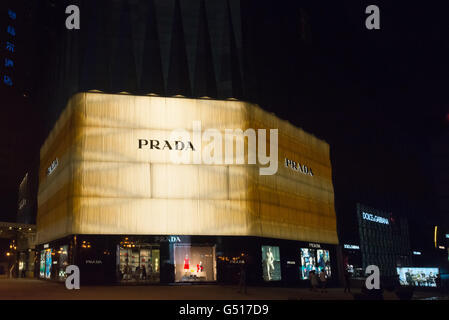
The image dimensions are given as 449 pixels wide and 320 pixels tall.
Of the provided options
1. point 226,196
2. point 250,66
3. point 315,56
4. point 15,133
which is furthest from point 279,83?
point 15,133

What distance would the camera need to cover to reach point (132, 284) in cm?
3212

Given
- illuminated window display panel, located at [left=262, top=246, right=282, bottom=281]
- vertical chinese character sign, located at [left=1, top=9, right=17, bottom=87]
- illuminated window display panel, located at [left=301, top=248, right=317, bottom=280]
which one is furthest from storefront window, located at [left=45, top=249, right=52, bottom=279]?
vertical chinese character sign, located at [left=1, top=9, right=17, bottom=87]

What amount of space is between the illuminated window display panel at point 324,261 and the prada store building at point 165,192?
7.21m

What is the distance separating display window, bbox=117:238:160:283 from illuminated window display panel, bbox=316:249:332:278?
686 inches

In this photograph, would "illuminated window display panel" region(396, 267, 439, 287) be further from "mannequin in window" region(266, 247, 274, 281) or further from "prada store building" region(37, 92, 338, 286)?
"mannequin in window" region(266, 247, 274, 281)

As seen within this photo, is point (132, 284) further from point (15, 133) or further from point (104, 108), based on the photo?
point (15, 133)

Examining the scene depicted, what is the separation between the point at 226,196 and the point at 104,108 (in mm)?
11108

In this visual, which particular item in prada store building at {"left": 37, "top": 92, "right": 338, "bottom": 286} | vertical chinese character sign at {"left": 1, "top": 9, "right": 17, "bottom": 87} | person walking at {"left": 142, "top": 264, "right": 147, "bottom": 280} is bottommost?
person walking at {"left": 142, "top": 264, "right": 147, "bottom": 280}

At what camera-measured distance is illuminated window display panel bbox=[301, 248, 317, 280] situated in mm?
40531

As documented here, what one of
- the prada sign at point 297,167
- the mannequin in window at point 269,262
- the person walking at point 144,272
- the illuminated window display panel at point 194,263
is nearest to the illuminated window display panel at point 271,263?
the mannequin in window at point 269,262

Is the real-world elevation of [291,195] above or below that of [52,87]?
below

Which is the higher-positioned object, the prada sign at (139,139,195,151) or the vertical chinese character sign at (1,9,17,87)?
the vertical chinese character sign at (1,9,17,87)

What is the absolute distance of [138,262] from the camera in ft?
108

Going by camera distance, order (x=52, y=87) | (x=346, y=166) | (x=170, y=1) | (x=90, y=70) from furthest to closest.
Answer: (x=346, y=166)
(x=52, y=87)
(x=170, y=1)
(x=90, y=70)
